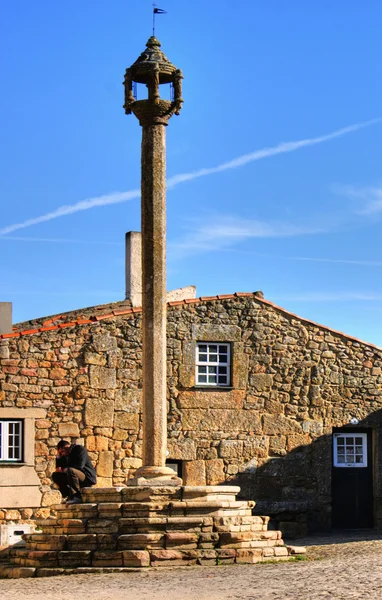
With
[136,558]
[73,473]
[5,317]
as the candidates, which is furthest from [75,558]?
[5,317]

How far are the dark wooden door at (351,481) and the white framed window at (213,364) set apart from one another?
278 centimetres

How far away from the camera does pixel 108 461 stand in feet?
75.6

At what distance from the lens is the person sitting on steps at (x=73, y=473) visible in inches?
678

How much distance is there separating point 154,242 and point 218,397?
733cm

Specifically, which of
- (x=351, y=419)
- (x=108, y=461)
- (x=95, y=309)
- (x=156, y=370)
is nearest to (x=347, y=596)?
(x=156, y=370)

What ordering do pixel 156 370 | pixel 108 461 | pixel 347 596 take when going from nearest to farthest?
pixel 347 596, pixel 156 370, pixel 108 461

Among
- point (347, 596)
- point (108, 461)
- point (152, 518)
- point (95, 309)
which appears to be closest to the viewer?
point (347, 596)

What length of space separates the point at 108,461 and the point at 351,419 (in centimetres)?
549

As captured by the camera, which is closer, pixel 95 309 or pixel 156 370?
pixel 156 370

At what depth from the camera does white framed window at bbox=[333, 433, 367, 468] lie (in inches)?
990

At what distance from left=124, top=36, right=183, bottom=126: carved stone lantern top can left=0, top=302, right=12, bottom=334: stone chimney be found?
7588 mm

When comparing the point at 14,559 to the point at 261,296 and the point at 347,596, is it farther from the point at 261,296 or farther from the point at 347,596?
the point at 261,296

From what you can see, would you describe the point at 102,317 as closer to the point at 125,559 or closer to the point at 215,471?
the point at 215,471

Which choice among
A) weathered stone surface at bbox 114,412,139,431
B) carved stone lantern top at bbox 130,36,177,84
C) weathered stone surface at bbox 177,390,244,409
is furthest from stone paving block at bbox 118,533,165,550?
weathered stone surface at bbox 177,390,244,409
